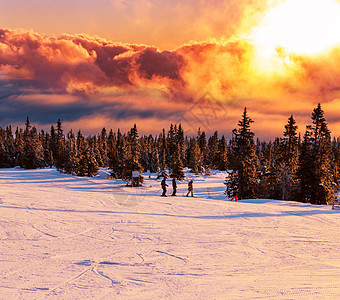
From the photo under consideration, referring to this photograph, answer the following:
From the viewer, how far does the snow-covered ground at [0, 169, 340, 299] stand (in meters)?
5.87

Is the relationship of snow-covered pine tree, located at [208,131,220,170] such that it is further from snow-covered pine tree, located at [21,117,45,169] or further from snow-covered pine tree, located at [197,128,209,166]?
snow-covered pine tree, located at [21,117,45,169]

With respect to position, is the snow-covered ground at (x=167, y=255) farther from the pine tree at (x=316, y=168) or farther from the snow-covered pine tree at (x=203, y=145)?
the snow-covered pine tree at (x=203, y=145)

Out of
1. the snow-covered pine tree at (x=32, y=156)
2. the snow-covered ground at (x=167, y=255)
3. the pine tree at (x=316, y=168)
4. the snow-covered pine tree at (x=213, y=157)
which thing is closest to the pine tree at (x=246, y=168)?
the pine tree at (x=316, y=168)

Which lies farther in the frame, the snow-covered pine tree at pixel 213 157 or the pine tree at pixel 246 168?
the snow-covered pine tree at pixel 213 157

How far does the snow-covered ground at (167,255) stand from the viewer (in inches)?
231

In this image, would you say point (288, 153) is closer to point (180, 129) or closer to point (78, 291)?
point (78, 291)

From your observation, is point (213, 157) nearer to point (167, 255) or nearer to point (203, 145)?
point (203, 145)

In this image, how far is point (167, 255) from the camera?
8266 millimetres

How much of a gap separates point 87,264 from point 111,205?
11.3 m

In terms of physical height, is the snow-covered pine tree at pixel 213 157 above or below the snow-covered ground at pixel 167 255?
above

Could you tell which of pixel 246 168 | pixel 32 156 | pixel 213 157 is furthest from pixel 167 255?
pixel 213 157

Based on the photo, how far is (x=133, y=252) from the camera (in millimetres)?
8547

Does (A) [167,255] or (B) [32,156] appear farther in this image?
(B) [32,156]

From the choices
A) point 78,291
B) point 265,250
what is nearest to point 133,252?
point 78,291
